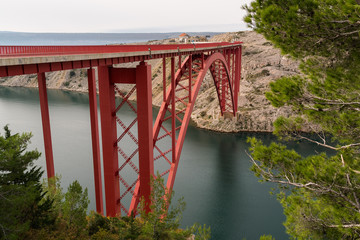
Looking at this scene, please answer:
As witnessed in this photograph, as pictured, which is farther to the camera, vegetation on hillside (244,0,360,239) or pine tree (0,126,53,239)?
pine tree (0,126,53,239)

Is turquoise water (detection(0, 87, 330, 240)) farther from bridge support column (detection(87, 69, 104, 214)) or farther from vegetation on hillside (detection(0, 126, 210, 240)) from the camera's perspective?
bridge support column (detection(87, 69, 104, 214))

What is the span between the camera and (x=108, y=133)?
1238 cm

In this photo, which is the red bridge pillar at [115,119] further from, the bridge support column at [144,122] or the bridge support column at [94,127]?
the bridge support column at [94,127]

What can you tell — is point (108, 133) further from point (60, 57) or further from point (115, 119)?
point (60, 57)

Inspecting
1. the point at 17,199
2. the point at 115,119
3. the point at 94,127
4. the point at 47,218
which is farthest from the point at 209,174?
the point at 17,199

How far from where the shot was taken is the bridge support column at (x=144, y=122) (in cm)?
1259

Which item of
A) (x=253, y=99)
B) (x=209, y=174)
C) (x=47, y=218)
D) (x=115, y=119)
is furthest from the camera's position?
(x=253, y=99)

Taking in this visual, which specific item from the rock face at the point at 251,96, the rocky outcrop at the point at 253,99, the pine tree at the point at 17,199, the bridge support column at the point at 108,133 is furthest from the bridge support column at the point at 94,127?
the rocky outcrop at the point at 253,99

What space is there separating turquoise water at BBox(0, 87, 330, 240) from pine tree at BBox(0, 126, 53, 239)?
1054 centimetres

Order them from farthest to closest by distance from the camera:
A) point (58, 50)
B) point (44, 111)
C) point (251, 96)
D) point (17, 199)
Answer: point (251, 96), point (44, 111), point (17, 199), point (58, 50)

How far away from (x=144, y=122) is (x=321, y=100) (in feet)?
25.3

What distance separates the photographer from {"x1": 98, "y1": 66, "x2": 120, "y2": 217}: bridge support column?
12.3 metres

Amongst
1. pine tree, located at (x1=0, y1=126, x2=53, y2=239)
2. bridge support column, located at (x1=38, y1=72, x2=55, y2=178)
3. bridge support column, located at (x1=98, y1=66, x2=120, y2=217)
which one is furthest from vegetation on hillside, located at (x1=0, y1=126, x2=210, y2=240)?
bridge support column, located at (x1=38, y1=72, x2=55, y2=178)

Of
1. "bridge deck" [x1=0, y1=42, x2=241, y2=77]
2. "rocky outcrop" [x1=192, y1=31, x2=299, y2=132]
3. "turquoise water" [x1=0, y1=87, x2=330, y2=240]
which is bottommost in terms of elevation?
"turquoise water" [x1=0, y1=87, x2=330, y2=240]
